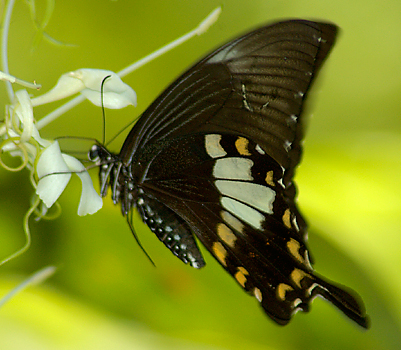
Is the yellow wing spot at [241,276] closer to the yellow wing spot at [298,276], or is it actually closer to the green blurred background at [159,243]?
the yellow wing spot at [298,276]

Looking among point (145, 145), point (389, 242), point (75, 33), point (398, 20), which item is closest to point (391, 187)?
point (389, 242)

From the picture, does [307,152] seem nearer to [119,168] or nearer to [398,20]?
[398,20]

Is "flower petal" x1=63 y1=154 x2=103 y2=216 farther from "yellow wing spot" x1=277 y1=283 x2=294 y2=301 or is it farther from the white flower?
"yellow wing spot" x1=277 y1=283 x2=294 y2=301

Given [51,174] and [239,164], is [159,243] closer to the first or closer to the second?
[239,164]

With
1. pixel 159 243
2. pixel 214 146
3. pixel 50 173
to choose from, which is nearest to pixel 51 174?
pixel 50 173

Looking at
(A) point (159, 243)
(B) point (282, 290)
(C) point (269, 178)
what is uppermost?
(C) point (269, 178)

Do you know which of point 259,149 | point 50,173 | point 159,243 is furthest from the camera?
point 159,243

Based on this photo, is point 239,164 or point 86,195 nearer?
point 86,195

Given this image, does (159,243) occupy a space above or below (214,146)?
below
